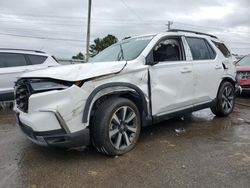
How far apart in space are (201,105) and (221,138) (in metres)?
0.88

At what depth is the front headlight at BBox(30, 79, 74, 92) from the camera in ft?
Answer: 12.5

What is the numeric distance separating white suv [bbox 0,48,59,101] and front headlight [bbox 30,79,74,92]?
3950 mm

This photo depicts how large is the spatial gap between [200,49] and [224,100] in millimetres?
1375

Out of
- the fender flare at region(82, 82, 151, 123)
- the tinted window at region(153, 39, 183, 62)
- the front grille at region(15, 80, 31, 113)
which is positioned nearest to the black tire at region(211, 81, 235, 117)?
the tinted window at region(153, 39, 183, 62)

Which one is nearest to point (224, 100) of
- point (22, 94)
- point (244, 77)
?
point (244, 77)

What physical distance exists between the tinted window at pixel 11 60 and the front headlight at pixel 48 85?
14.3 ft

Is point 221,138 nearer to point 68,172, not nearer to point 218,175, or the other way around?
point 218,175

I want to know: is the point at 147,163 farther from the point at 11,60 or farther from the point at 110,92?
the point at 11,60

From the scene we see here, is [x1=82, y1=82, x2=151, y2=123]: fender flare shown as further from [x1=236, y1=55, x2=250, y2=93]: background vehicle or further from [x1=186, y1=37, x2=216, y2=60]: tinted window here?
[x1=236, y1=55, x2=250, y2=93]: background vehicle

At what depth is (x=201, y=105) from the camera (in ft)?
19.4

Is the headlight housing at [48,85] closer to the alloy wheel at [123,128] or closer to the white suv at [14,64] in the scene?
the alloy wheel at [123,128]

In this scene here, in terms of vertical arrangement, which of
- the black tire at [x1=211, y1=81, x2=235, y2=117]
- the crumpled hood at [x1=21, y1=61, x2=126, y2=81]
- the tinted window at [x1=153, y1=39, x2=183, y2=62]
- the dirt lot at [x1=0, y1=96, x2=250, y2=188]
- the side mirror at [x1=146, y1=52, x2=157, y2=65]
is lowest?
the dirt lot at [x1=0, y1=96, x2=250, y2=188]

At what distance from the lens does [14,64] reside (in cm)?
793

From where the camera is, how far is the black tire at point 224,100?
21.1ft
